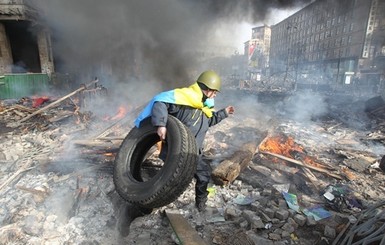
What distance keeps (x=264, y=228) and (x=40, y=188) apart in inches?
124

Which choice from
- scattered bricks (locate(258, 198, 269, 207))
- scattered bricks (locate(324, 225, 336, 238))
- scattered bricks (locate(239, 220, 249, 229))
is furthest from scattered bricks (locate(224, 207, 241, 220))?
scattered bricks (locate(324, 225, 336, 238))

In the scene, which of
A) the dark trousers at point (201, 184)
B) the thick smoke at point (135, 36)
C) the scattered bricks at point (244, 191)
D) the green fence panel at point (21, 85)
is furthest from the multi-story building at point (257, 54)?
the dark trousers at point (201, 184)

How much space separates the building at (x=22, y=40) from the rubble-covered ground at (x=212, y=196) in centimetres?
1061

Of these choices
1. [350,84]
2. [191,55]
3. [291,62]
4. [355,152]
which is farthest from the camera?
[291,62]

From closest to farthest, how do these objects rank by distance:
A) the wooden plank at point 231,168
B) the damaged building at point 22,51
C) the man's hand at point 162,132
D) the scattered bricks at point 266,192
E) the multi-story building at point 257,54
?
the man's hand at point 162,132
the scattered bricks at point 266,192
the wooden plank at point 231,168
the damaged building at point 22,51
the multi-story building at point 257,54

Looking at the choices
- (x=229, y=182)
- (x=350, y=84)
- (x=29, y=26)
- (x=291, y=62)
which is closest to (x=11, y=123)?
(x=229, y=182)

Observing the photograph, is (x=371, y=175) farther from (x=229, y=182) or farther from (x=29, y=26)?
(x=29, y=26)

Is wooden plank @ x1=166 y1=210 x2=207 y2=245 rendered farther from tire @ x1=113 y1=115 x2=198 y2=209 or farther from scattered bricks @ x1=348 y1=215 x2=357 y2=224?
scattered bricks @ x1=348 y1=215 x2=357 y2=224

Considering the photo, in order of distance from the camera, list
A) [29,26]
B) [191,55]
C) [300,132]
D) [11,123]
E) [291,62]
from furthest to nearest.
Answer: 1. [291,62]
2. [191,55]
3. [29,26]
4. [300,132]
5. [11,123]

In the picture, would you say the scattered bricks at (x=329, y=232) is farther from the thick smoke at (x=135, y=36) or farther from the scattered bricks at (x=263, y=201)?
the thick smoke at (x=135, y=36)

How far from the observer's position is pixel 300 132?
7.91 m

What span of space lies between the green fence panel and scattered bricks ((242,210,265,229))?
40.4ft

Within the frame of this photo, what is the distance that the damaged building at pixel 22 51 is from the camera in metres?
12.1

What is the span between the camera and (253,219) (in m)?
3.07
